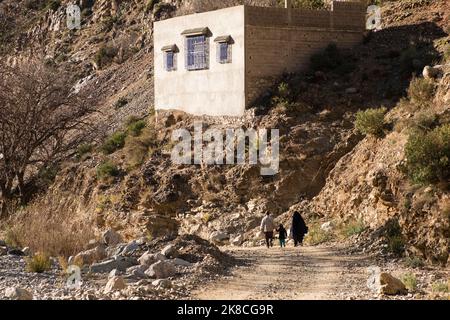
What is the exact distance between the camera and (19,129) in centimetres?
3322

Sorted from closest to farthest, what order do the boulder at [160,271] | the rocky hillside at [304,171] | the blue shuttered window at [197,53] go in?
the boulder at [160,271], the rocky hillside at [304,171], the blue shuttered window at [197,53]

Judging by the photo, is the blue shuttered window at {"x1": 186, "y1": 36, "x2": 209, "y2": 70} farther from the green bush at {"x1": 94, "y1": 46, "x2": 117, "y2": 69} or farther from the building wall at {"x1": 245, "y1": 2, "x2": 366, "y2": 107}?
the green bush at {"x1": 94, "y1": 46, "x2": 117, "y2": 69}

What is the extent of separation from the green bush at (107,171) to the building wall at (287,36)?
5.90 metres

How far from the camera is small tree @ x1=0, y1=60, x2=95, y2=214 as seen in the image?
33250mm

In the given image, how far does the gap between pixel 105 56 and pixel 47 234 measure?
36143 millimetres

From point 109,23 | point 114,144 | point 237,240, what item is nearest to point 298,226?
point 237,240

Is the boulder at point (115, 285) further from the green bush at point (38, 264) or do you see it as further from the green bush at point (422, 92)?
the green bush at point (422, 92)

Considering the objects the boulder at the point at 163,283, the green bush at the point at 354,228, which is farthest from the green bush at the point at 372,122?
the boulder at the point at 163,283

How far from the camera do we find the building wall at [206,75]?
93.8ft

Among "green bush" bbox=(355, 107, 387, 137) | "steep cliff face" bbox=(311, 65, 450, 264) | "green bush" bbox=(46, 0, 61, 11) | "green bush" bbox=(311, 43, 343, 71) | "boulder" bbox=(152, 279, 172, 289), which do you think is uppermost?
"green bush" bbox=(46, 0, 61, 11)

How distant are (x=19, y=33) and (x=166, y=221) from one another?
1653 inches

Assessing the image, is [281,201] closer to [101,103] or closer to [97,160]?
[97,160]

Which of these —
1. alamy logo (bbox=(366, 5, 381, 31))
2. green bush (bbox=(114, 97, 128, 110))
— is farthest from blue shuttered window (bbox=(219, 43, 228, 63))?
green bush (bbox=(114, 97, 128, 110))
